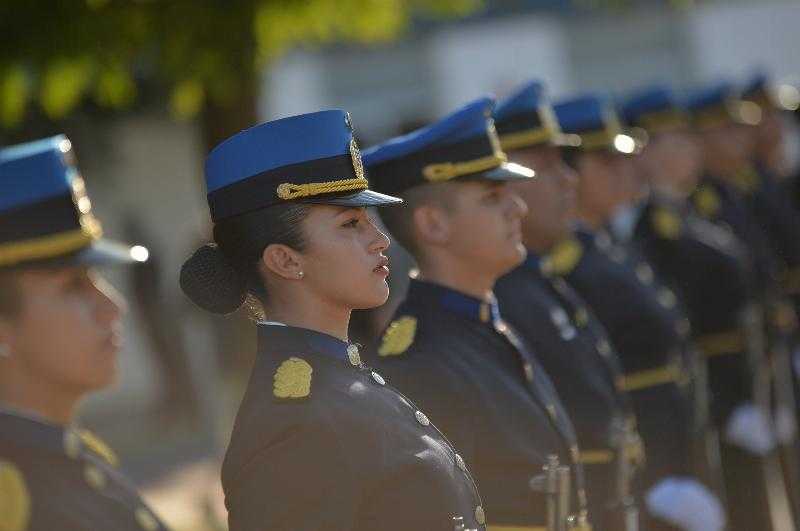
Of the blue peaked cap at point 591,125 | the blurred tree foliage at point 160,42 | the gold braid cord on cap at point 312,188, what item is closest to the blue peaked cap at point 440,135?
the gold braid cord on cap at point 312,188

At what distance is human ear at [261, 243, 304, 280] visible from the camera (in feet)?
12.3

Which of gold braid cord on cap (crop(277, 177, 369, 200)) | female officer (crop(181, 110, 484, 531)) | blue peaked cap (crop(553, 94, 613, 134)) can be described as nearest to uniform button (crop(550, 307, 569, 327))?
blue peaked cap (crop(553, 94, 613, 134))

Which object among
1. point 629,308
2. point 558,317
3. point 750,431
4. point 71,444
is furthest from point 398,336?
point 750,431

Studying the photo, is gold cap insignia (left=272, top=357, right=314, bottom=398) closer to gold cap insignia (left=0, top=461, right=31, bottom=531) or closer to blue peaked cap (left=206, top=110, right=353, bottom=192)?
blue peaked cap (left=206, top=110, right=353, bottom=192)

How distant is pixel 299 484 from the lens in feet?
11.4

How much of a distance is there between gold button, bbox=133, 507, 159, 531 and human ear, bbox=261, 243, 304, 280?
0.60 meters

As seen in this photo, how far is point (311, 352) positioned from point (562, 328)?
6.62ft

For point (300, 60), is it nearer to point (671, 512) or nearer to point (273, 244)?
point (671, 512)

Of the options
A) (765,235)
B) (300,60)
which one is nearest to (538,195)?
(765,235)

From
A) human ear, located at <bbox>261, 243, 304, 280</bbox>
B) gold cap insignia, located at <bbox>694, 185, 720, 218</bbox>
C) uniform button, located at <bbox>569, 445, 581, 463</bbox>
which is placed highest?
gold cap insignia, located at <bbox>694, 185, 720, 218</bbox>

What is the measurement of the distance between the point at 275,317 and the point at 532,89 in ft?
7.94

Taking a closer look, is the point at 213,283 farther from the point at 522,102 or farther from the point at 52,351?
the point at 522,102

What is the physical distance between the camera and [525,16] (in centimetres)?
2358

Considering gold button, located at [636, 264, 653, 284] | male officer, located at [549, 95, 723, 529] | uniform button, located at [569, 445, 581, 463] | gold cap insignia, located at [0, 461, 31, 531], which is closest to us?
gold cap insignia, located at [0, 461, 31, 531]
